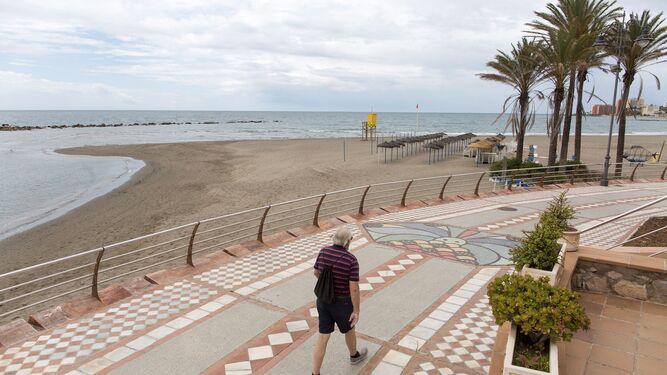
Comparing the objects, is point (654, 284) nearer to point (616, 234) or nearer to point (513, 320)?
point (513, 320)

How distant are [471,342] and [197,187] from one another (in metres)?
23.8

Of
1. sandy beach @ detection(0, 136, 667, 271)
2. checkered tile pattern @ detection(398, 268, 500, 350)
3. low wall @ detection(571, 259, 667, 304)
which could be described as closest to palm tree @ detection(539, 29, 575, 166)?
sandy beach @ detection(0, 136, 667, 271)

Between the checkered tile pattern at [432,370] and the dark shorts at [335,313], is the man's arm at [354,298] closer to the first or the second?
the dark shorts at [335,313]

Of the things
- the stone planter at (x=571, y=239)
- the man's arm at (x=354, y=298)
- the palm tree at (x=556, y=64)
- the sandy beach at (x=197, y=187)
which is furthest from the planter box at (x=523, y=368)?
the palm tree at (x=556, y=64)

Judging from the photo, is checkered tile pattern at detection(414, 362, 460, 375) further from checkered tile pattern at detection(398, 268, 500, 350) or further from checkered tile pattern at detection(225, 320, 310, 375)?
checkered tile pattern at detection(225, 320, 310, 375)

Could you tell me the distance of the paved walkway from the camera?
5840 millimetres

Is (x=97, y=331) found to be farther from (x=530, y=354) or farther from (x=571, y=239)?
(x=571, y=239)

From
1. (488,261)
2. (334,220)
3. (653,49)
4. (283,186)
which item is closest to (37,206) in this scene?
(283,186)

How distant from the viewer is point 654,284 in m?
6.82

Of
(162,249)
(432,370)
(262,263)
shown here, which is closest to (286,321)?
(432,370)

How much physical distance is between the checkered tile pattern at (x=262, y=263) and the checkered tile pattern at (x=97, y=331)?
0.53 m

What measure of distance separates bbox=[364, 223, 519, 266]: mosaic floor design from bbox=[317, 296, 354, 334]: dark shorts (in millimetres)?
5676

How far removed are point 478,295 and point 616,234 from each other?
758 cm

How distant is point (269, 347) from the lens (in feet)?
20.5
